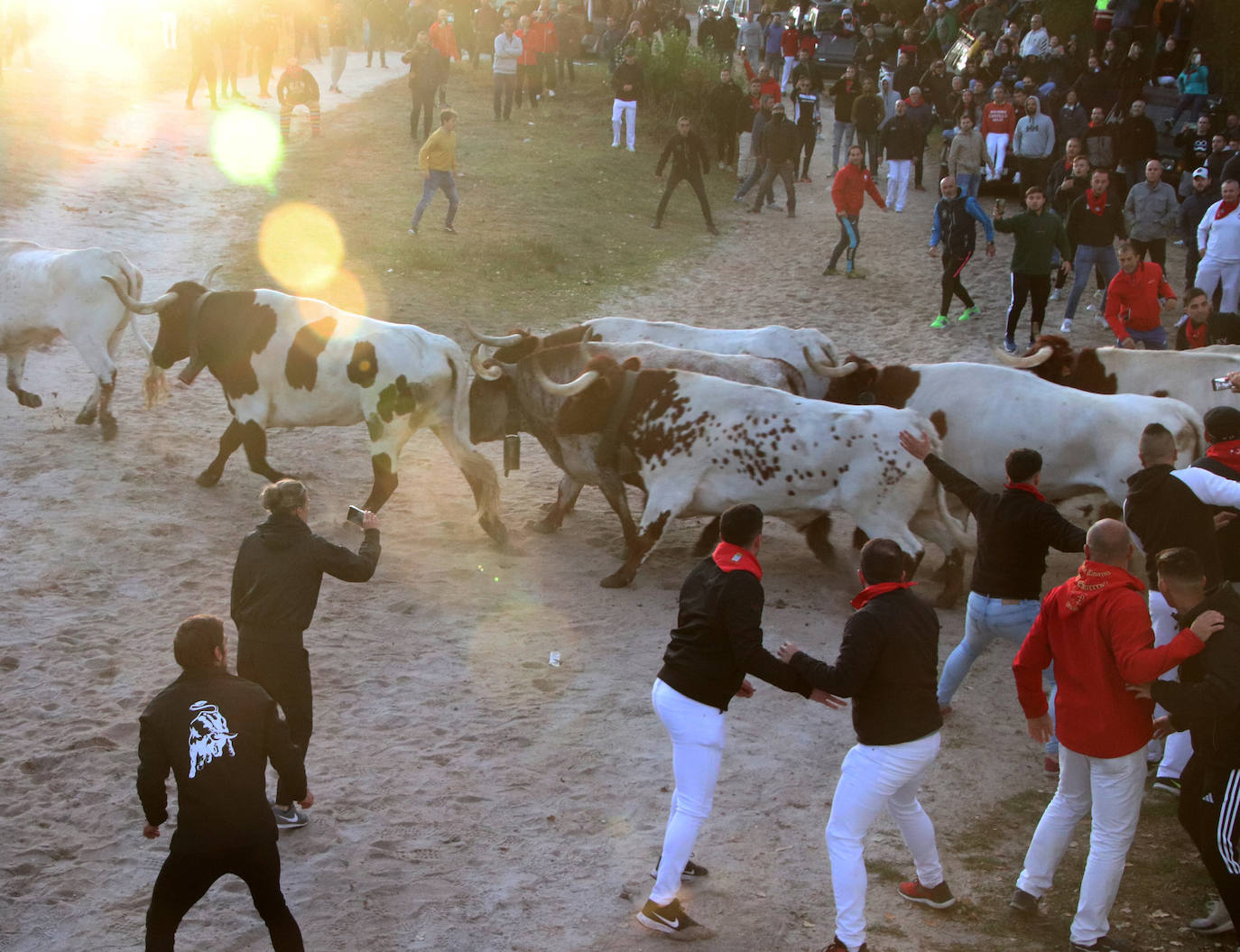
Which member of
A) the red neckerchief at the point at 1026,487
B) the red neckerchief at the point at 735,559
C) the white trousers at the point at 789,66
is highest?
the white trousers at the point at 789,66

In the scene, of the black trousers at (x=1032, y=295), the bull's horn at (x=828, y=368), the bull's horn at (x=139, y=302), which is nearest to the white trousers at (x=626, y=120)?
the black trousers at (x=1032, y=295)

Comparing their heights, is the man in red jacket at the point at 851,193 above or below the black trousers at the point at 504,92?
below

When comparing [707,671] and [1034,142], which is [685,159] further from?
[707,671]

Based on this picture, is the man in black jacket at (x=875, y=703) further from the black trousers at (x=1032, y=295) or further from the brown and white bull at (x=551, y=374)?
the black trousers at (x=1032, y=295)

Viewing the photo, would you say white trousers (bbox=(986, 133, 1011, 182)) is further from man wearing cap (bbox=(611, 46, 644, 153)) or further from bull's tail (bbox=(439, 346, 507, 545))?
bull's tail (bbox=(439, 346, 507, 545))

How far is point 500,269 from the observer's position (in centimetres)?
1814

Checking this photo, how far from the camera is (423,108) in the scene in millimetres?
24969

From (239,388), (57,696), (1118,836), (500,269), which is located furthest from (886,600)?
(500,269)

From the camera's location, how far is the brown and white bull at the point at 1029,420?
29.9ft

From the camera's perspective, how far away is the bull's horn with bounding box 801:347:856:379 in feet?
33.8

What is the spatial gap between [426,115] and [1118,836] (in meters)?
21.9

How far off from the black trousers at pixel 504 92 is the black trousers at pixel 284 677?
905 inches

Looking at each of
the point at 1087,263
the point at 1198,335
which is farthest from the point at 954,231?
the point at 1198,335

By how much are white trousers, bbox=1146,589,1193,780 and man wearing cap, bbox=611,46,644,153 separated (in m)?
20.6
